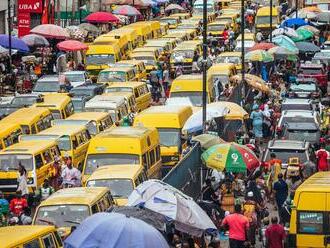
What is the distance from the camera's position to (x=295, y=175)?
28.2 m

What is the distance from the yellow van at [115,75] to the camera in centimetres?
4534

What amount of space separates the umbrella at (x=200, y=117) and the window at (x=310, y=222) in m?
10.8

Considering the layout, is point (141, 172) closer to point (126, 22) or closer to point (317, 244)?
point (317, 244)

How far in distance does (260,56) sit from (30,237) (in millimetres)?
28001

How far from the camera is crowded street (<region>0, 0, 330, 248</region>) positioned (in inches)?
806

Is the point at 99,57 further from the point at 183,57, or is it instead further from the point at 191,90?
the point at 191,90

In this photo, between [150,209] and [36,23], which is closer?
[150,209]

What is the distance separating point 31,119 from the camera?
34219mm

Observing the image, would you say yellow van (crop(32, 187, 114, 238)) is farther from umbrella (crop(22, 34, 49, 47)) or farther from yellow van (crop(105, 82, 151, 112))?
umbrella (crop(22, 34, 49, 47))

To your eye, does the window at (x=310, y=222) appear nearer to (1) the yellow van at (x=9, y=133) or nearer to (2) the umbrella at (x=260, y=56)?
(1) the yellow van at (x=9, y=133)

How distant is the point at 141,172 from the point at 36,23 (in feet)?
122

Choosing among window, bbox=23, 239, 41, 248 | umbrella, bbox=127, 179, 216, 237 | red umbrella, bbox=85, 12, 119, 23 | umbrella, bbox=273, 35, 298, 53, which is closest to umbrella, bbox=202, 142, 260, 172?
umbrella, bbox=127, 179, 216, 237

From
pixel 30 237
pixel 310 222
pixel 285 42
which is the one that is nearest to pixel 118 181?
pixel 310 222

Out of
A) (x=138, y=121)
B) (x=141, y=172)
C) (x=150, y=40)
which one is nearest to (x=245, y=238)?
(x=141, y=172)
